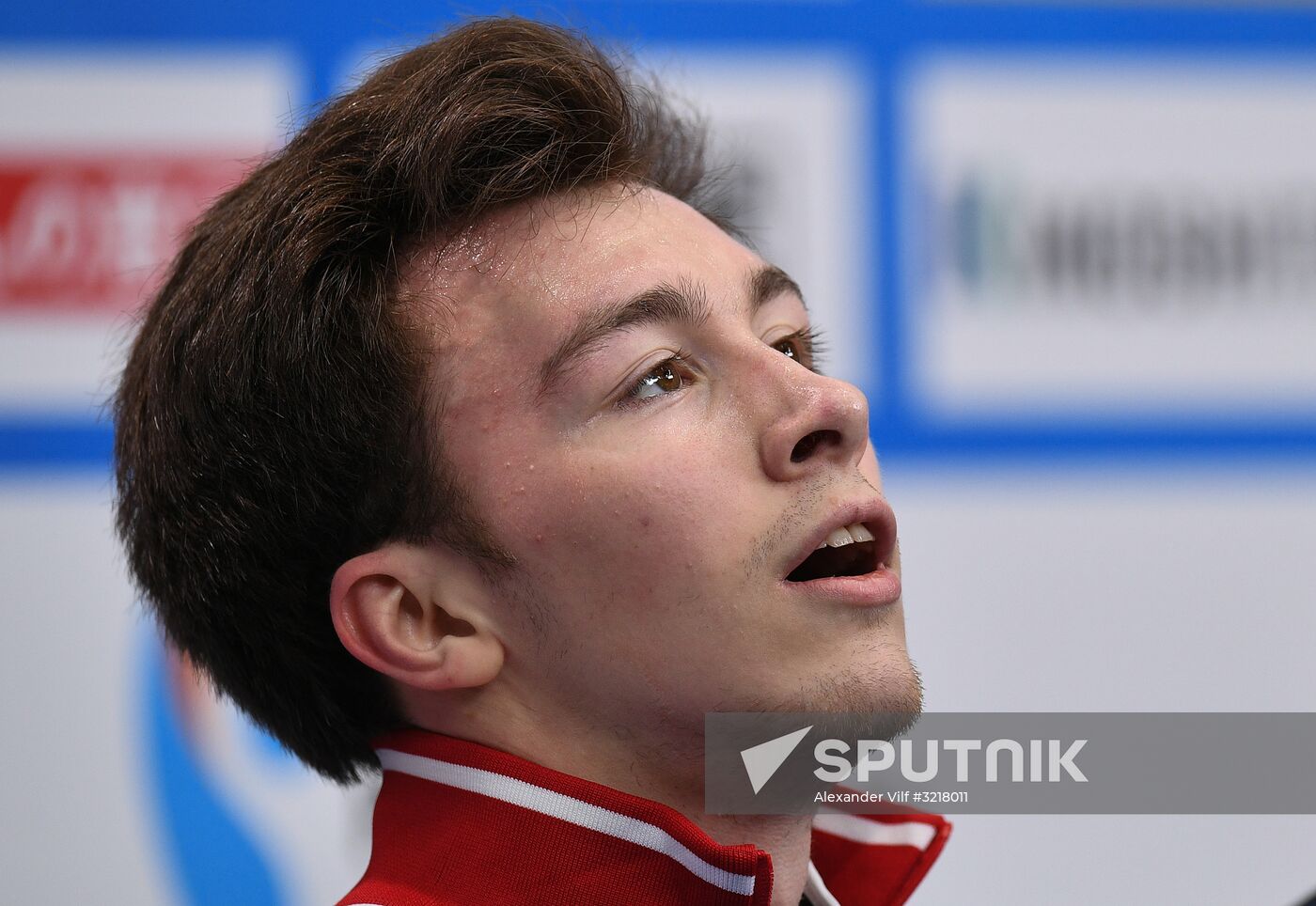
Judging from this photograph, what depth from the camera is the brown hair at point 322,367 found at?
85 cm

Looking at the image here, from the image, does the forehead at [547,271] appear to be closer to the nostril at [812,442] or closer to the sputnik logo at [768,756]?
the nostril at [812,442]

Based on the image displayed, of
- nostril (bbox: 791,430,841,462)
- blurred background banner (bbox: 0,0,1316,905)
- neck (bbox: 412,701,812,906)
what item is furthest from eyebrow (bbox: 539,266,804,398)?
blurred background banner (bbox: 0,0,1316,905)

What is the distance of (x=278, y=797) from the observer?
1.52m

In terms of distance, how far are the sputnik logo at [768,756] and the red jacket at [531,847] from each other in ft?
0.20

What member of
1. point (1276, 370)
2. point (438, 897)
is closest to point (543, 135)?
point (438, 897)

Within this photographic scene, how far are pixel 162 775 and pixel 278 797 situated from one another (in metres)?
0.14

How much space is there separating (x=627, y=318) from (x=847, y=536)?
197mm

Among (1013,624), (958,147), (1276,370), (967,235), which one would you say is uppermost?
(958,147)

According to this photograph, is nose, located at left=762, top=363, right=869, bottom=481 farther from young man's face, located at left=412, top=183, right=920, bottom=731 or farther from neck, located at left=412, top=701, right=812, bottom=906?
neck, located at left=412, top=701, right=812, bottom=906

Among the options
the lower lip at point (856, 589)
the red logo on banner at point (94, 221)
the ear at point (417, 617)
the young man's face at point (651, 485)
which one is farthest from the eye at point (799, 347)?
the red logo on banner at point (94, 221)

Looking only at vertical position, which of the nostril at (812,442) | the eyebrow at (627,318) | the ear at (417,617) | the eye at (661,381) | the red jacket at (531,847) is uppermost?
the eyebrow at (627,318)

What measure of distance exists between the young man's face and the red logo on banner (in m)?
0.83

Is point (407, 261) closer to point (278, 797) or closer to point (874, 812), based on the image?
point (874, 812)

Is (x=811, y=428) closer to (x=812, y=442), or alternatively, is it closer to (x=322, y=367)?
(x=812, y=442)
